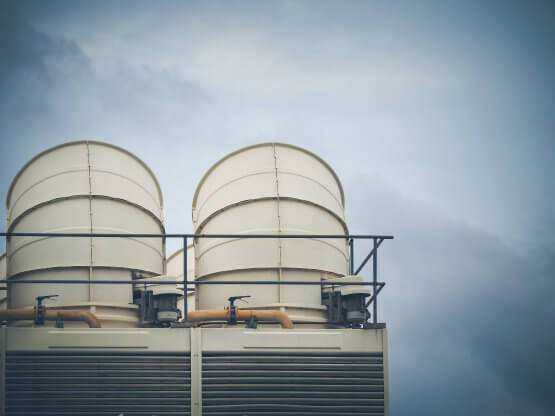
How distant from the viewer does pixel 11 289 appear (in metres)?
14.1

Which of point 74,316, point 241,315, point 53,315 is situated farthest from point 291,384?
point 53,315

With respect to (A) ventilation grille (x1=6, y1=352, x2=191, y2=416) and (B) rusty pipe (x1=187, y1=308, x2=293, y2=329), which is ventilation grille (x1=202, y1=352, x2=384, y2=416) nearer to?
(A) ventilation grille (x1=6, y1=352, x2=191, y2=416)

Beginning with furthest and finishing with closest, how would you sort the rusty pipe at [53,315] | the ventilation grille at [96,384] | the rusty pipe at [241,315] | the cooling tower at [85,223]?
the cooling tower at [85,223] < the rusty pipe at [241,315] < the rusty pipe at [53,315] < the ventilation grille at [96,384]

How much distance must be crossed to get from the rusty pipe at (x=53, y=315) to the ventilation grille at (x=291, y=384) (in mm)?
1963

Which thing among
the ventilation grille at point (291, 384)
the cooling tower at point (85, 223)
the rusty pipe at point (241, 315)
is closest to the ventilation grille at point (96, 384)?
the ventilation grille at point (291, 384)

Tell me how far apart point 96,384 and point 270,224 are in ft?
12.8

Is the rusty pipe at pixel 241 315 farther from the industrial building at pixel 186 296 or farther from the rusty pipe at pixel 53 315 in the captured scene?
the rusty pipe at pixel 53 315

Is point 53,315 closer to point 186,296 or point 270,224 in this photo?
point 186,296

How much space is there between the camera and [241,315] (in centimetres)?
1304

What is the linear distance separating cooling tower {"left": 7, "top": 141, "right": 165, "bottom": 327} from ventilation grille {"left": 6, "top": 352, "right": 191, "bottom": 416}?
1.41m

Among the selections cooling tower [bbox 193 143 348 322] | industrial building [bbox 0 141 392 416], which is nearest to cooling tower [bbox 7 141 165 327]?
industrial building [bbox 0 141 392 416]

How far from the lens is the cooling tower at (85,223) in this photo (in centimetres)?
1368

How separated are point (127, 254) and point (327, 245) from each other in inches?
131

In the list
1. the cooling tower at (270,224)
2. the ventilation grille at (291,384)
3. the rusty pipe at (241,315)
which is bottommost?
the ventilation grille at (291,384)
